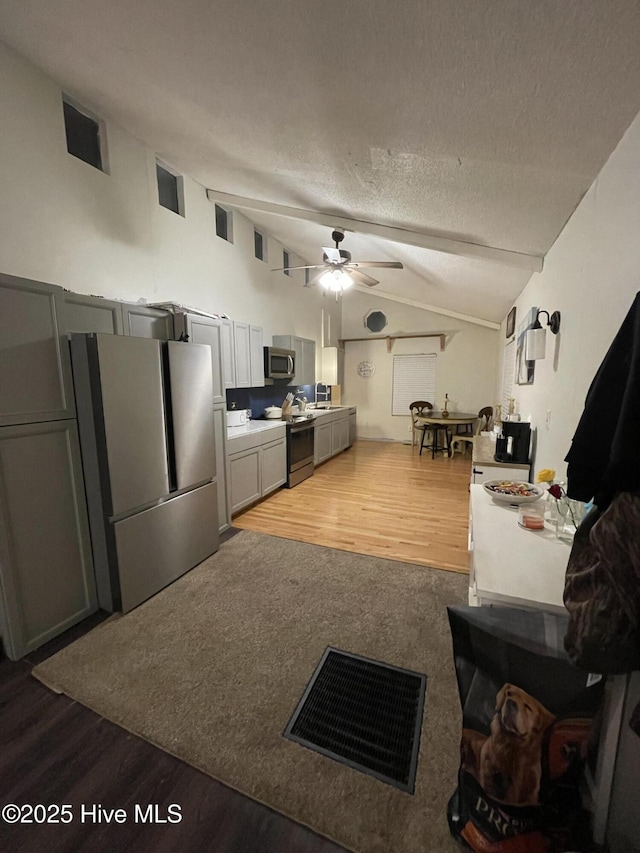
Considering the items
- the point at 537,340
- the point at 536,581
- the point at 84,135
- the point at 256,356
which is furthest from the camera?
the point at 256,356

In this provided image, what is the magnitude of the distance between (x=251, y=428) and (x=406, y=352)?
4633 millimetres

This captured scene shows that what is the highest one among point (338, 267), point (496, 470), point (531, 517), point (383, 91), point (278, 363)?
point (338, 267)

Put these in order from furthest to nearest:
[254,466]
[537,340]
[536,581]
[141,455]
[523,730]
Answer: [254,466] → [537,340] → [141,455] → [536,581] → [523,730]

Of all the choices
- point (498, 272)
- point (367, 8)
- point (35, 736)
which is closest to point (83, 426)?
point (35, 736)

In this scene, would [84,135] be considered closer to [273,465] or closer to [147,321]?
[147,321]

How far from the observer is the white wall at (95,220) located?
7.22ft

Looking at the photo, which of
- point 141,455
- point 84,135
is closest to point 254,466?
point 141,455

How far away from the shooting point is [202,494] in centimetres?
276

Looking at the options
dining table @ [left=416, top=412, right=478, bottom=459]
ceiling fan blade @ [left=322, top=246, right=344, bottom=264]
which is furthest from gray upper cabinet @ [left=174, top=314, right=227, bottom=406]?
dining table @ [left=416, top=412, right=478, bottom=459]

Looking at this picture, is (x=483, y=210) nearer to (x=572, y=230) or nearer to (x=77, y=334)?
(x=572, y=230)

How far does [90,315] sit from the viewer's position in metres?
2.11

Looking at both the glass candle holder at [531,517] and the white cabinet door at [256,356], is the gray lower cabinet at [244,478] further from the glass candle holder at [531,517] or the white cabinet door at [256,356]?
the glass candle holder at [531,517]

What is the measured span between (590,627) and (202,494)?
2.51m

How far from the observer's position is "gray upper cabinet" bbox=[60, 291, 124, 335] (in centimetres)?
198
